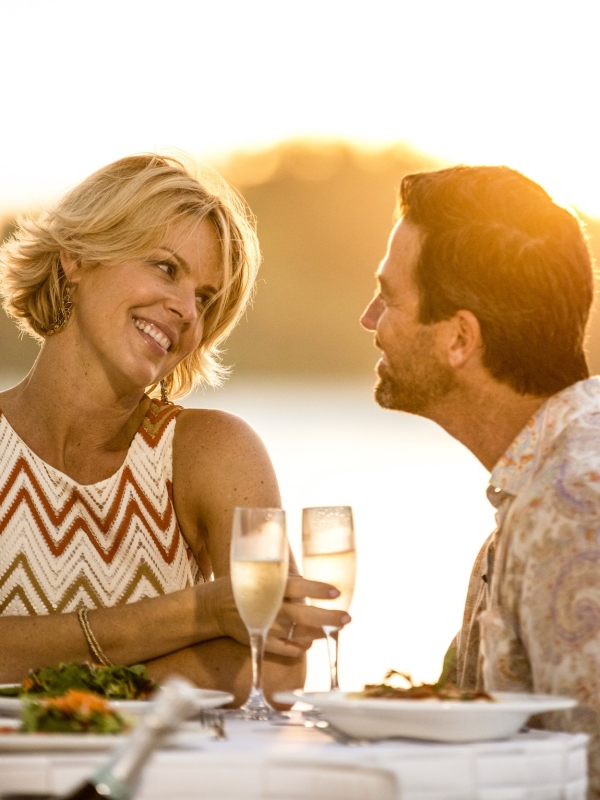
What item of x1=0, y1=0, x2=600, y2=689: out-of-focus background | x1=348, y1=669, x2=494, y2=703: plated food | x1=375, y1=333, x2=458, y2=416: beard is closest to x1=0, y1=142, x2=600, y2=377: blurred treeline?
x1=0, y1=0, x2=600, y2=689: out-of-focus background

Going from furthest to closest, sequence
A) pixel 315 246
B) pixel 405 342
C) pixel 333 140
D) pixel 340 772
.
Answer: pixel 315 246
pixel 333 140
pixel 405 342
pixel 340 772

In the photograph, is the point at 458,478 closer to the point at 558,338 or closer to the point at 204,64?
the point at 558,338

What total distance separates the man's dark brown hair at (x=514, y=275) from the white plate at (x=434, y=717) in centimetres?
90

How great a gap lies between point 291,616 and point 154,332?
41.0 inches

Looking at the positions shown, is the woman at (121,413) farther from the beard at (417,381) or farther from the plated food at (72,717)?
the plated food at (72,717)

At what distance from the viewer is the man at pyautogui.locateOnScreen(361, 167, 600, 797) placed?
185cm

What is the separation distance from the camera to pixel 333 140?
103 feet

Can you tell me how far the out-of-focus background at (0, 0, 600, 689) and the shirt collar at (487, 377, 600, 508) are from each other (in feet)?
14.2

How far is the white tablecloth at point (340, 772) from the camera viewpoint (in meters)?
1.42

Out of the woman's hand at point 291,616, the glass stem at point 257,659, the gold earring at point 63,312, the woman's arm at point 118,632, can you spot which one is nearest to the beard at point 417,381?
the woman's hand at point 291,616

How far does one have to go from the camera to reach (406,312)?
2604mm

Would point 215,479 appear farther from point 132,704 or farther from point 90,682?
point 132,704

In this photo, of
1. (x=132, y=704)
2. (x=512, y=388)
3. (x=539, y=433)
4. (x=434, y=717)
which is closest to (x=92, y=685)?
(x=132, y=704)

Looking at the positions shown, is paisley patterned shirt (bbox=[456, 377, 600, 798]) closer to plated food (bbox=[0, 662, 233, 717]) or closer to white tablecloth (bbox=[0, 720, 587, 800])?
white tablecloth (bbox=[0, 720, 587, 800])
